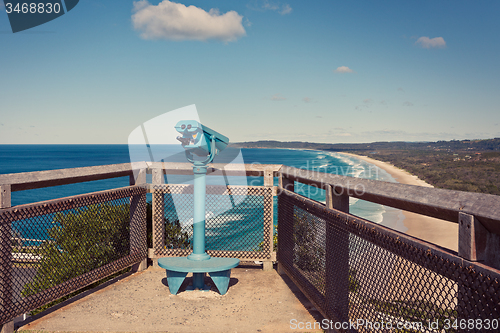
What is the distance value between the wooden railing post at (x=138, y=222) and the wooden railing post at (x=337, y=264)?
9.29ft

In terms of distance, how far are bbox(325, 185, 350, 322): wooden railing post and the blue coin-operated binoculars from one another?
1.34 m

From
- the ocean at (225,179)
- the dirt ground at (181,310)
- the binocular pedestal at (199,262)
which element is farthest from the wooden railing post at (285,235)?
the ocean at (225,179)

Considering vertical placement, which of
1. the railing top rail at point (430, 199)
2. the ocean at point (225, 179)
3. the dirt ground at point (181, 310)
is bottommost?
the ocean at point (225, 179)

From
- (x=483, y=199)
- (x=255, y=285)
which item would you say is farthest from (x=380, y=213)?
(x=483, y=199)

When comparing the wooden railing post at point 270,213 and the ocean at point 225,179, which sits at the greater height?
the wooden railing post at point 270,213

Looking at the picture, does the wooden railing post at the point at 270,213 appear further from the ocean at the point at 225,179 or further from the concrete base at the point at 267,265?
the ocean at the point at 225,179

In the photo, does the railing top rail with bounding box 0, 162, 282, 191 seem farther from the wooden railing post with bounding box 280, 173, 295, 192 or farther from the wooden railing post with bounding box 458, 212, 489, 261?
the wooden railing post with bounding box 458, 212, 489, 261

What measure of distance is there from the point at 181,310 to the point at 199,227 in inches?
37.1

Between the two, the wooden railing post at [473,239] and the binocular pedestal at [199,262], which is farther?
the binocular pedestal at [199,262]

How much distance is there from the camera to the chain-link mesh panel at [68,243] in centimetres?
319

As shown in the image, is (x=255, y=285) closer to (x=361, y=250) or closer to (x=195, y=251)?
(x=195, y=251)

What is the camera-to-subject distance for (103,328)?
11.1 ft

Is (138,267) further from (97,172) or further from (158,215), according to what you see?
(97,172)

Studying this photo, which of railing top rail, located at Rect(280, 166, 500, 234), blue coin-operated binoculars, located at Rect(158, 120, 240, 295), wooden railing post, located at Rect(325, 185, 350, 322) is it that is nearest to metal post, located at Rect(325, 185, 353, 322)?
wooden railing post, located at Rect(325, 185, 350, 322)
